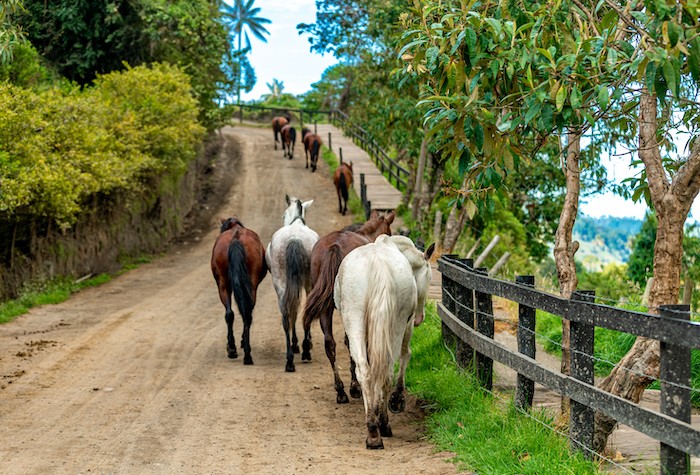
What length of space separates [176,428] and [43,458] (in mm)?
1058

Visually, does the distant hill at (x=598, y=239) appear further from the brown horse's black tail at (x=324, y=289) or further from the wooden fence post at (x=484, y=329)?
the brown horse's black tail at (x=324, y=289)

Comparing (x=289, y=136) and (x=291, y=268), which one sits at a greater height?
(x=289, y=136)

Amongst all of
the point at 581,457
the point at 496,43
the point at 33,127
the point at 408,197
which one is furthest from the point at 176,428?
the point at 408,197

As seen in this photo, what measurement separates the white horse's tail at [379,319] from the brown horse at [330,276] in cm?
104

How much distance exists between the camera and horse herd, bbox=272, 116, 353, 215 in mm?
19156

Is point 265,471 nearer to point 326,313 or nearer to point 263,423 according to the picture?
point 263,423

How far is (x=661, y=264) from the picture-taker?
414cm

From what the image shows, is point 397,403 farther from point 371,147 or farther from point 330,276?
point 371,147

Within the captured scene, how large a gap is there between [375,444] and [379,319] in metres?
0.95

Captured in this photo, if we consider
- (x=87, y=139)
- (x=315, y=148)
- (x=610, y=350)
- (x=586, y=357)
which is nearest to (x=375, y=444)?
(x=586, y=357)

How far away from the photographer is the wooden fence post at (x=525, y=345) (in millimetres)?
4340

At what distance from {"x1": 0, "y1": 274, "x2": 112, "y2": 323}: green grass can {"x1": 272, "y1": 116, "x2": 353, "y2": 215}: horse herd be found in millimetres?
8247

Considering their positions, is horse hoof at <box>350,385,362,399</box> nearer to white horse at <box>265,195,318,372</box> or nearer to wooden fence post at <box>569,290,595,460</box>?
white horse at <box>265,195,318,372</box>

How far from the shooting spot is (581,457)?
3523mm
